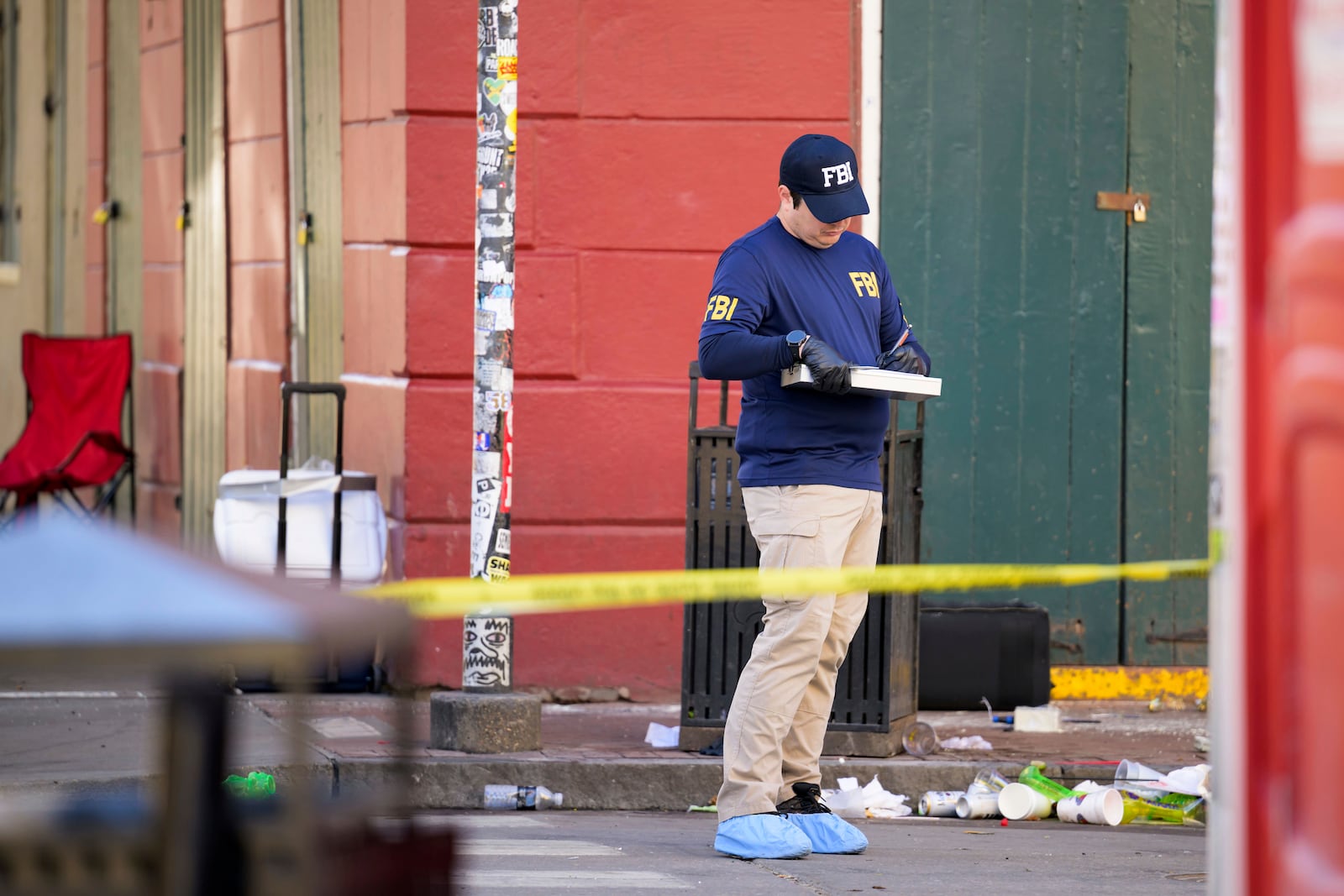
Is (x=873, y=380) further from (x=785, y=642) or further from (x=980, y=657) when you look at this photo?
(x=980, y=657)

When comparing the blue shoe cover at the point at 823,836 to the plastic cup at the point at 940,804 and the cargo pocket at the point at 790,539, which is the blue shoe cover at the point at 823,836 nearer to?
the cargo pocket at the point at 790,539

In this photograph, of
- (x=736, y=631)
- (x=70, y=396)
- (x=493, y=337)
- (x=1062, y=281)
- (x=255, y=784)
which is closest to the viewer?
(x=255, y=784)

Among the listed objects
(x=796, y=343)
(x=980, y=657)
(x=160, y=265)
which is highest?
(x=160, y=265)

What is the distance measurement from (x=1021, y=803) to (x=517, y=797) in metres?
1.72

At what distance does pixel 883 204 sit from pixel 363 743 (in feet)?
10.8

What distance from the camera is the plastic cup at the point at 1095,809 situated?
674cm

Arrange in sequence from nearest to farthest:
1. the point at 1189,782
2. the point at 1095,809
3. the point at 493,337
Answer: the point at 1095,809 → the point at 1189,782 → the point at 493,337

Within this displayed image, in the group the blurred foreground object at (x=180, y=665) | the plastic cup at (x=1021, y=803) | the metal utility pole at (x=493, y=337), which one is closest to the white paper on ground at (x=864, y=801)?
the plastic cup at (x=1021, y=803)

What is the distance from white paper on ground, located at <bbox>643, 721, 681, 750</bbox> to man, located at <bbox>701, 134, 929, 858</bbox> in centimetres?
148

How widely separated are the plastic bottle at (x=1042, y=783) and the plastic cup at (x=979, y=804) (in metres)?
0.15

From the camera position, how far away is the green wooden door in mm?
8797

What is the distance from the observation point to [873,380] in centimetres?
562

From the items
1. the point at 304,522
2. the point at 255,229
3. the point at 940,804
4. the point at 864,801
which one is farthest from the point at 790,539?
the point at 255,229

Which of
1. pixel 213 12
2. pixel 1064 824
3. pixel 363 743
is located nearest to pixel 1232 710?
pixel 1064 824
